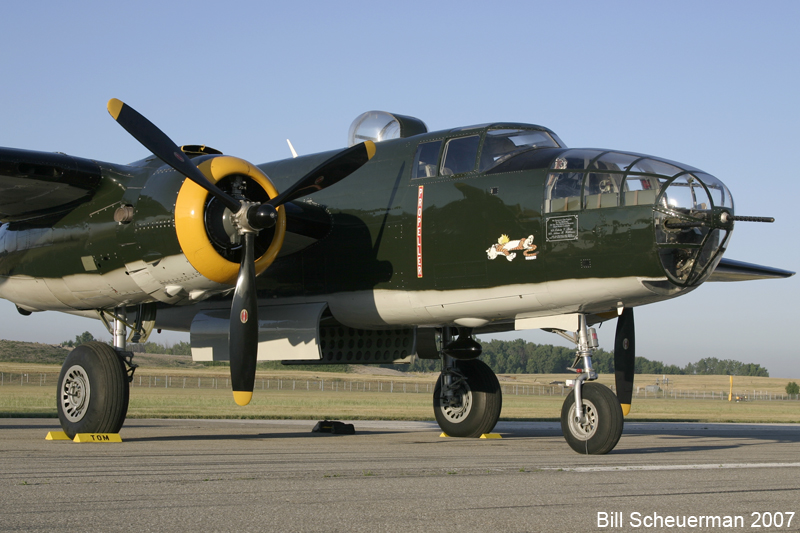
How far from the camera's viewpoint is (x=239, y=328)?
481 inches

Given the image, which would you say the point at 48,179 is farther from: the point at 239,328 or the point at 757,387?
the point at 757,387

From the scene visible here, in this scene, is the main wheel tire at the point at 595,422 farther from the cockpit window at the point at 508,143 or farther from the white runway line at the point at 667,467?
the cockpit window at the point at 508,143

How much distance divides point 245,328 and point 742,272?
10.4 meters

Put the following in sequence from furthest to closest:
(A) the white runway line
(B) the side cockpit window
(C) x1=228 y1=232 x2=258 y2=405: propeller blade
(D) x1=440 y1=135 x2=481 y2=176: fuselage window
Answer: (D) x1=440 y1=135 x2=481 y2=176: fuselage window < (C) x1=228 y1=232 x2=258 y2=405: propeller blade < (B) the side cockpit window < (A) the white runway line

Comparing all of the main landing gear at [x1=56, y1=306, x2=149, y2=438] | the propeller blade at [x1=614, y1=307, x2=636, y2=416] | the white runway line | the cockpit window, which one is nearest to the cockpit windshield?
the cockpit window

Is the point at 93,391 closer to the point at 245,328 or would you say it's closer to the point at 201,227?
the point at 245,328

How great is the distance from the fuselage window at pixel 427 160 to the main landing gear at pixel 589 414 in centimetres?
375

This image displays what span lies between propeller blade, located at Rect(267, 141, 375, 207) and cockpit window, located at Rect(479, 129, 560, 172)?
193 centimetres

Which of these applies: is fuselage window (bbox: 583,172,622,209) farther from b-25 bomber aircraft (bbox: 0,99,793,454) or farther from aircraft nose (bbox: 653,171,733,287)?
aircraft nose (bbox: 653,171,733,287)

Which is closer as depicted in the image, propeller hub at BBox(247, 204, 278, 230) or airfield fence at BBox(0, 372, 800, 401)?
propeller hub at BBox(247, 204, 278, 230)

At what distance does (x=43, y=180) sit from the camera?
12.9 meters

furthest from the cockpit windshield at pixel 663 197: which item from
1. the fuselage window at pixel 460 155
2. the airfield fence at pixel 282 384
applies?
the airfield fence at pixel 282 384

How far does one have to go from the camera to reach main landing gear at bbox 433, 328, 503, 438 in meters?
15.7

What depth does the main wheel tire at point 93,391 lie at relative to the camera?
12.8m
